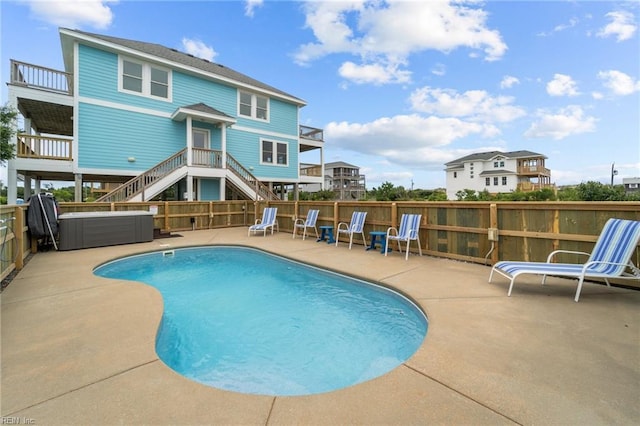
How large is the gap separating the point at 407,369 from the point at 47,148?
1379 centimetres

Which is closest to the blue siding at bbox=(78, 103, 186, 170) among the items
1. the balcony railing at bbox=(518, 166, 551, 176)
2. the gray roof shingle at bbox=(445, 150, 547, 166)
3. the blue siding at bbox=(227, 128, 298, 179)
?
the blue siding at bbox=(227, 128, 298, 179)

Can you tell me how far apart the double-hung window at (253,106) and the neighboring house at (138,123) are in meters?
0.05

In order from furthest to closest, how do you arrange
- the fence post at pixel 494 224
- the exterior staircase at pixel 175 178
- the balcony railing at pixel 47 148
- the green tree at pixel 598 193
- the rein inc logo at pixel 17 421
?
the green tree at pixel 598 193 < the exterior staircase at pixel 175 178 < the balcony railing at pixel 47 148 < the fence post at pixel 494 224 < the rein inc logo at pixel 17 421

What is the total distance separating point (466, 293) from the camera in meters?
3.99

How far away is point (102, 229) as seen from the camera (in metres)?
8.02

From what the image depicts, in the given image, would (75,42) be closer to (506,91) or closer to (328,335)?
(328,335)

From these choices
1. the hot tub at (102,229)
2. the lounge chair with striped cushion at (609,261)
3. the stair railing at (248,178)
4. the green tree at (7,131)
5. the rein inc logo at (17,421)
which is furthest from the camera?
the stair railing at (248,178)

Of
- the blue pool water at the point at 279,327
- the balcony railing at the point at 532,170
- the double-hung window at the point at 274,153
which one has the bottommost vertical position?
the blue pool water at the point at 279,327

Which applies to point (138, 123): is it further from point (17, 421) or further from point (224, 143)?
point (17, 421)

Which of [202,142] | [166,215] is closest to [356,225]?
[166,215]

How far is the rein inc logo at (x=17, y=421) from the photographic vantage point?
165cm

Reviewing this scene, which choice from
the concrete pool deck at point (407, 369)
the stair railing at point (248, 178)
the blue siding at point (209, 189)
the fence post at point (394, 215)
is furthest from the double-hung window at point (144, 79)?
the fence post at point (394, 215)

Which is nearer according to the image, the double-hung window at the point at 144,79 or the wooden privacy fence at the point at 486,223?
the wooden privacy fence at the point at 486,223

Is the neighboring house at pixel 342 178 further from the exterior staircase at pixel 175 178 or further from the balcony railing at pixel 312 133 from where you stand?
the exterior staircase at pixel 175 178
